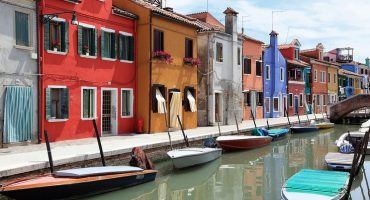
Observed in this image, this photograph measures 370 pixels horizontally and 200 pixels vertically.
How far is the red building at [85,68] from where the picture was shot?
1733 centimetres

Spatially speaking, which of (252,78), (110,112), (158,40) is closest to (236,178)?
(110,112)

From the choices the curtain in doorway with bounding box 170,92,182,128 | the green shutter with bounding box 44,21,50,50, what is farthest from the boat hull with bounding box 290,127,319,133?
the green shutter with bounding box 44,21,50,50

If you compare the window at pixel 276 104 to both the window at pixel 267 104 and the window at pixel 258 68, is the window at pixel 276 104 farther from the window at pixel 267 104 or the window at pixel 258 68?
the window at pixel 258 68

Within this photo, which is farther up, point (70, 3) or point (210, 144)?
point (70, 3)

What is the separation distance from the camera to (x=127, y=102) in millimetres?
22141

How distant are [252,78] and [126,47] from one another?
56.6ft

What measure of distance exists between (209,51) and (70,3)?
39.0ft

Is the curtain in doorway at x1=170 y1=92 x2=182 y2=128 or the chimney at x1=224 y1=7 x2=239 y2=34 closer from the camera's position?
the curtain in doorway at x1=170 y1=92 x2=182 y2=128

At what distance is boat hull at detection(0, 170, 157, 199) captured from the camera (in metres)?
10.3

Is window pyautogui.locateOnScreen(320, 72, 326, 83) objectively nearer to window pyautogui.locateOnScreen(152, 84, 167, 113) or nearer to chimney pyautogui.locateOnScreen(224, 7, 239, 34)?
chimney pyautogui.locateOnScreen(224, 7, 239, 34)

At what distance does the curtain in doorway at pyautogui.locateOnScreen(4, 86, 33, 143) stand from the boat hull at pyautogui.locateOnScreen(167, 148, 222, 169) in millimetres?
5384

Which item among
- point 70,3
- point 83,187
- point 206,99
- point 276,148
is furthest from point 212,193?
point 206,99

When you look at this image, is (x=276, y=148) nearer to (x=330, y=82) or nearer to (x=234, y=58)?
(x=234, y=58)

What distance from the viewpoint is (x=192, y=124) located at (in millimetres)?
26312
